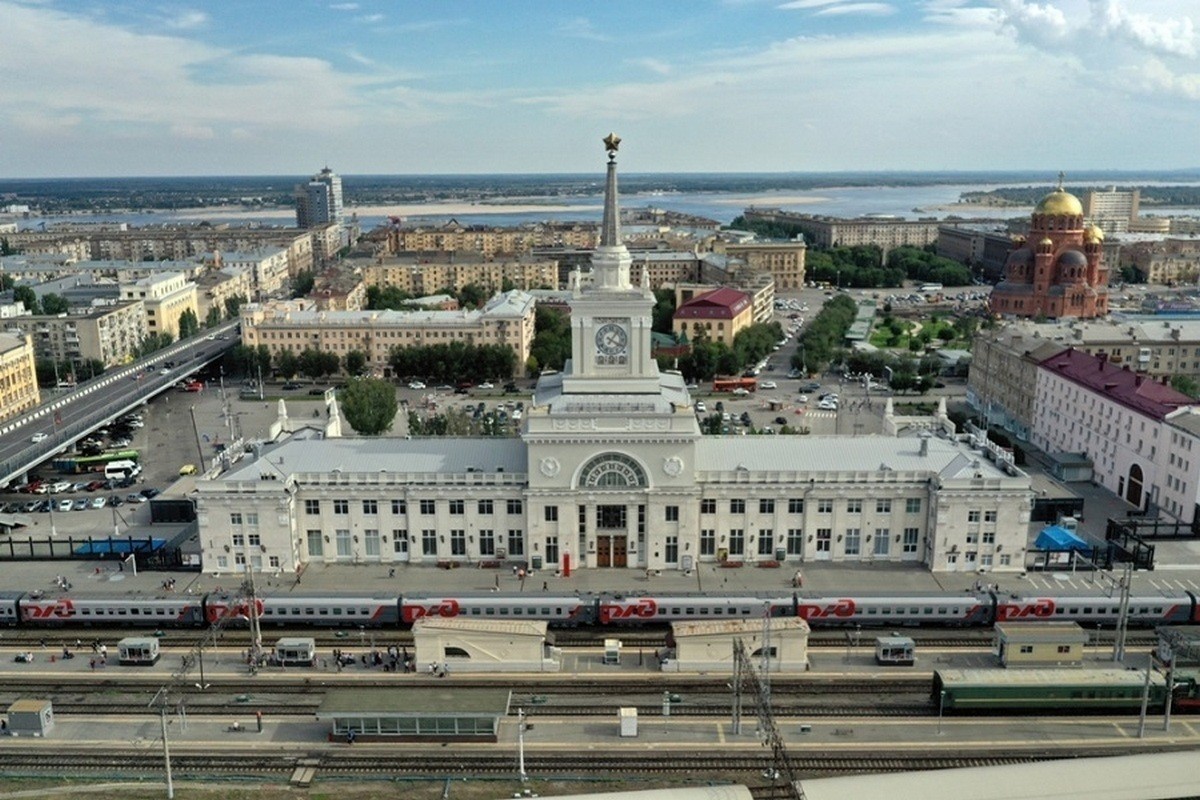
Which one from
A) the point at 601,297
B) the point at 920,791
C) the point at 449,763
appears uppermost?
the point at 601,297

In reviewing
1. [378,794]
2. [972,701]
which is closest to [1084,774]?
[972,701]

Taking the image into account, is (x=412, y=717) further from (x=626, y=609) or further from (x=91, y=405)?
(x=91, y=405)

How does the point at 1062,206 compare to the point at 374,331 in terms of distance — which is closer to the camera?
the point at 374,331

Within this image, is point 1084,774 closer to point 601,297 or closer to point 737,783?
point 737,783

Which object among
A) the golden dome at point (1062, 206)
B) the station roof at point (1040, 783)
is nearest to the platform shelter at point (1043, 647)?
the station roof at point (1040, 783)

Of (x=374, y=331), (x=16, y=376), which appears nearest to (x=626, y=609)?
(x=16, y=376)

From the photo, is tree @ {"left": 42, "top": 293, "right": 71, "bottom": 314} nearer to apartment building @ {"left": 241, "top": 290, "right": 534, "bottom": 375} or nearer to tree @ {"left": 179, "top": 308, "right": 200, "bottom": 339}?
tree @ {"left": 179, "top": 308, "right": 200, "bottom": 339}
